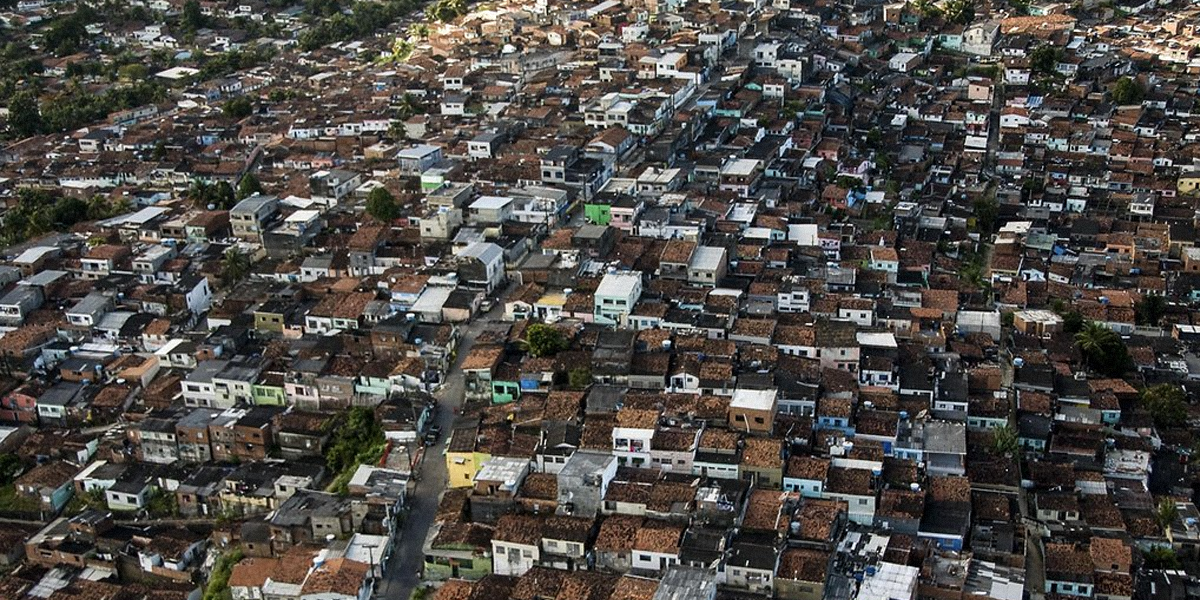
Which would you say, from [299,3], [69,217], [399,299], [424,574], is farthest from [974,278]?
[299,3]

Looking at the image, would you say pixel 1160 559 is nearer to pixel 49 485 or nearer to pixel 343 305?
pixel 343 305

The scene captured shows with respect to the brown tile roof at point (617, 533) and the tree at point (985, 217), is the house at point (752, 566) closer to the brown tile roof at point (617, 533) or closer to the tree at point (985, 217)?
the brown tile roof at point (617, 533)

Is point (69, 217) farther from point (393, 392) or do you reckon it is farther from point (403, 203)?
point (393, 392)

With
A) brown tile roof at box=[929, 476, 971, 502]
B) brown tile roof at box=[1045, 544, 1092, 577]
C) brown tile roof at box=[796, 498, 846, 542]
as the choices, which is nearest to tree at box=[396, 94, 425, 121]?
brown tile roof at box=[796, 498, 846, 542]

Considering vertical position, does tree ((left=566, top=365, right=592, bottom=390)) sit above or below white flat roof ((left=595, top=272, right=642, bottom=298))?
below

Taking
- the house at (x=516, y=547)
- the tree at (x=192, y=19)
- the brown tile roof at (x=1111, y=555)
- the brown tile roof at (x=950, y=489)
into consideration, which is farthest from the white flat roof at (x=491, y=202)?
the tree at (x=192, y=19)

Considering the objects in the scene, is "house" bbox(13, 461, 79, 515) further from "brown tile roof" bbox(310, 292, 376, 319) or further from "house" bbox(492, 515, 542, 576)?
"house" bbox(492, 515, 542, 576)
